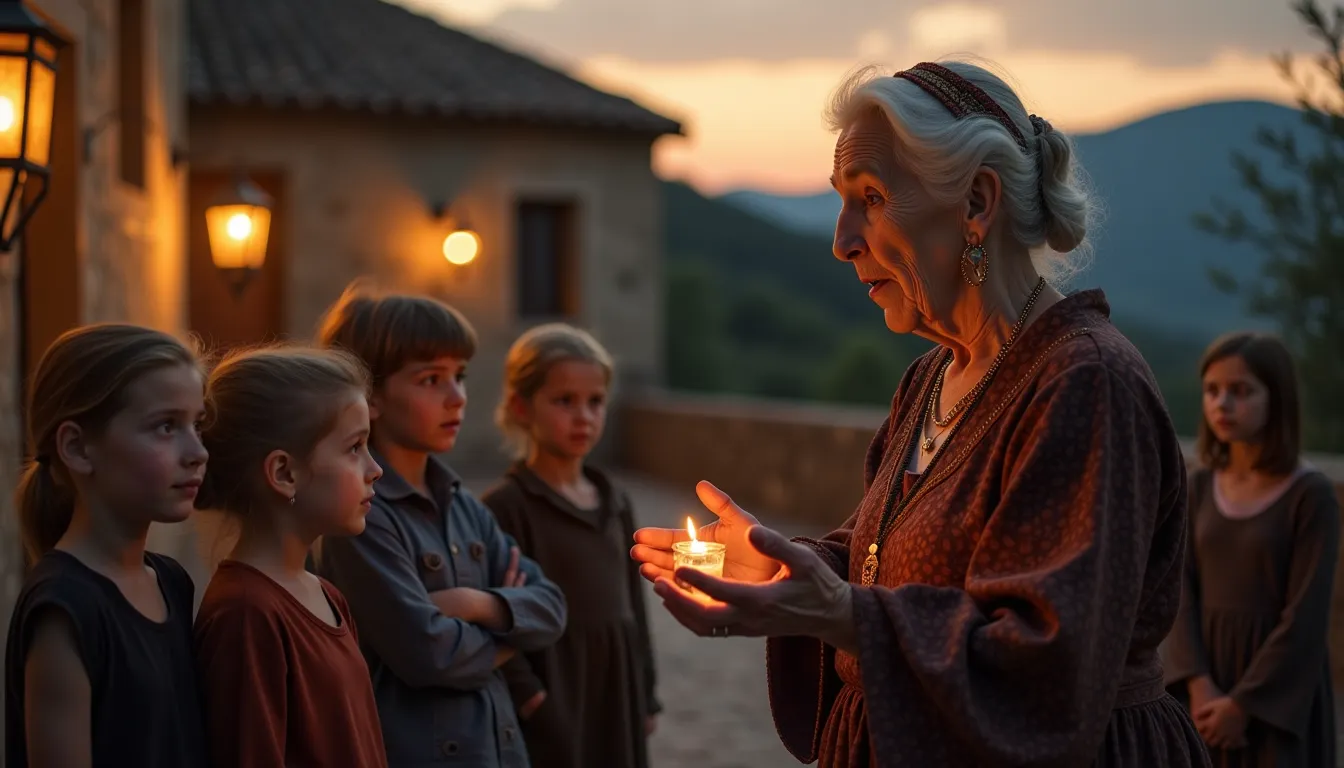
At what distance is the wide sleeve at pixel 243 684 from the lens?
222 cm

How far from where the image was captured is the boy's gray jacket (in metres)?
2.90

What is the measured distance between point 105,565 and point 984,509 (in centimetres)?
138

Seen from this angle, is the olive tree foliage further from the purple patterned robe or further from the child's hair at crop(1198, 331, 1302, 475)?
the purple patterned robe

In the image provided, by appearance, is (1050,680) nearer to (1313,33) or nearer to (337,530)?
(337,530)

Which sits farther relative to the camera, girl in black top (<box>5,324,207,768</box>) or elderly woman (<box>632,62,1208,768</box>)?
girl in black top (<box>5,324,207,768</box>)

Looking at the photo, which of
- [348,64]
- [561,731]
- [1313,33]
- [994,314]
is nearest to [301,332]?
[348,64]

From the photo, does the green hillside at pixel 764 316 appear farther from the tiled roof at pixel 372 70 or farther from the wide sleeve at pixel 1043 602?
the wide sleeve at pixel 1043 602

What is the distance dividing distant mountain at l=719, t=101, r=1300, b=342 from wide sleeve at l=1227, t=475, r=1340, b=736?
36.1 inches

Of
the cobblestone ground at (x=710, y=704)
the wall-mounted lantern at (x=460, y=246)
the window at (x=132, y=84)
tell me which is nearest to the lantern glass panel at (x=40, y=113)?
the cobblestone ground at (x=710, y=704)

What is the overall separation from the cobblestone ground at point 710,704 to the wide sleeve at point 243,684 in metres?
3.71

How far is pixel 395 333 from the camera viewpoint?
3.20m

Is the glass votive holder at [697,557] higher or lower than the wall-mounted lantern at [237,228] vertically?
lower

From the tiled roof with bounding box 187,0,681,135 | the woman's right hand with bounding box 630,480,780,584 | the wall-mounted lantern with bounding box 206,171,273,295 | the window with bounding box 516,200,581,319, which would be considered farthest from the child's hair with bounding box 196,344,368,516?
the window with bounding box 516,200,581,319

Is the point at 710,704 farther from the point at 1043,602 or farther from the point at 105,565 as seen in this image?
the point at 1043,602
